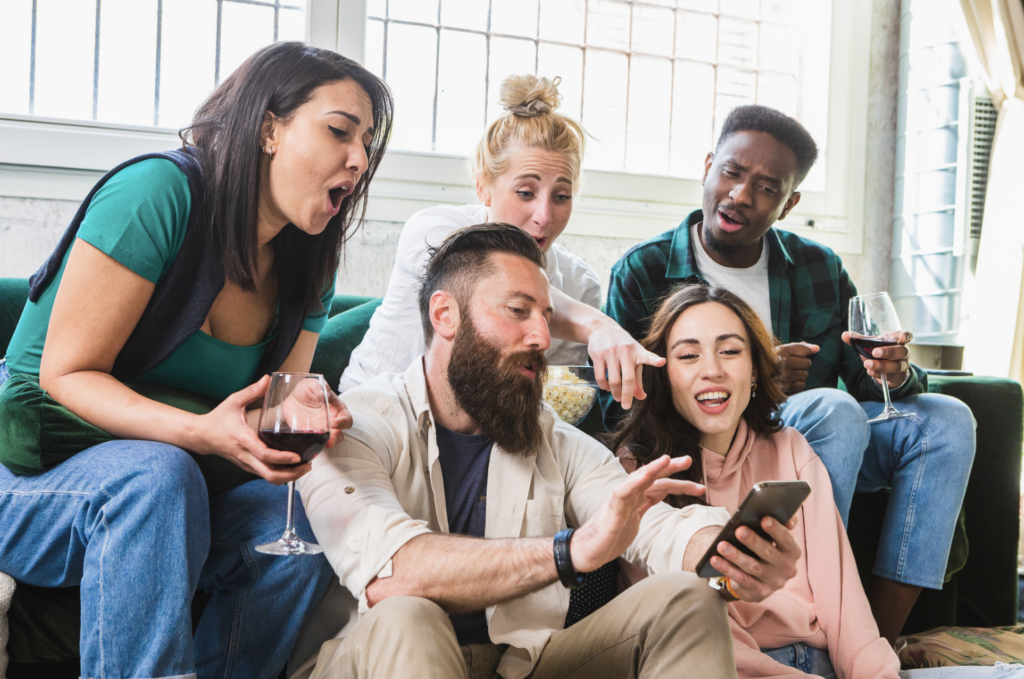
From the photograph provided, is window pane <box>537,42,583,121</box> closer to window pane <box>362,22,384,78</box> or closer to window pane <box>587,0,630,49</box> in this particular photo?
window pane <box>587,0,630,49</box>

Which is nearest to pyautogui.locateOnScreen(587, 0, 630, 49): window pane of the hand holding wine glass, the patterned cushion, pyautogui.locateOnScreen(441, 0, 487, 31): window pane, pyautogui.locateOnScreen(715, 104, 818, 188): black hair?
pyautogui.locateOnScreen(441, 0, 487, 31): window pane

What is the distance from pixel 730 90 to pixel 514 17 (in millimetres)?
1137

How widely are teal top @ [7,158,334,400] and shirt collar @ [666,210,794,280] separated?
132 centimetres

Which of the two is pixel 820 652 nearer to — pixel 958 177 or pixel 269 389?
pixel 269 389

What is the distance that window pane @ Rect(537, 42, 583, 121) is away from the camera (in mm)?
3586

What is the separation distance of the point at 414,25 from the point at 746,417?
2.25 metres

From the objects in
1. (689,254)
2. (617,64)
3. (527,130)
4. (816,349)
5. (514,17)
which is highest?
(514,17)

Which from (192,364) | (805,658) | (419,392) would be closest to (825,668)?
(805,658)

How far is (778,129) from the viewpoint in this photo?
8.35ft

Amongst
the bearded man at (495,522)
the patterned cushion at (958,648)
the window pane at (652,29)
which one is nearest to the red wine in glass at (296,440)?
the bearded man at (495,522)

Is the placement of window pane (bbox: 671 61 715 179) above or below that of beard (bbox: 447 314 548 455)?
above

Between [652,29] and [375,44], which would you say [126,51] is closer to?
[375,44]

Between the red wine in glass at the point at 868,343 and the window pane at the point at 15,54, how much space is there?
283 centimetres

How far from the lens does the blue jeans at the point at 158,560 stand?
1206mm
